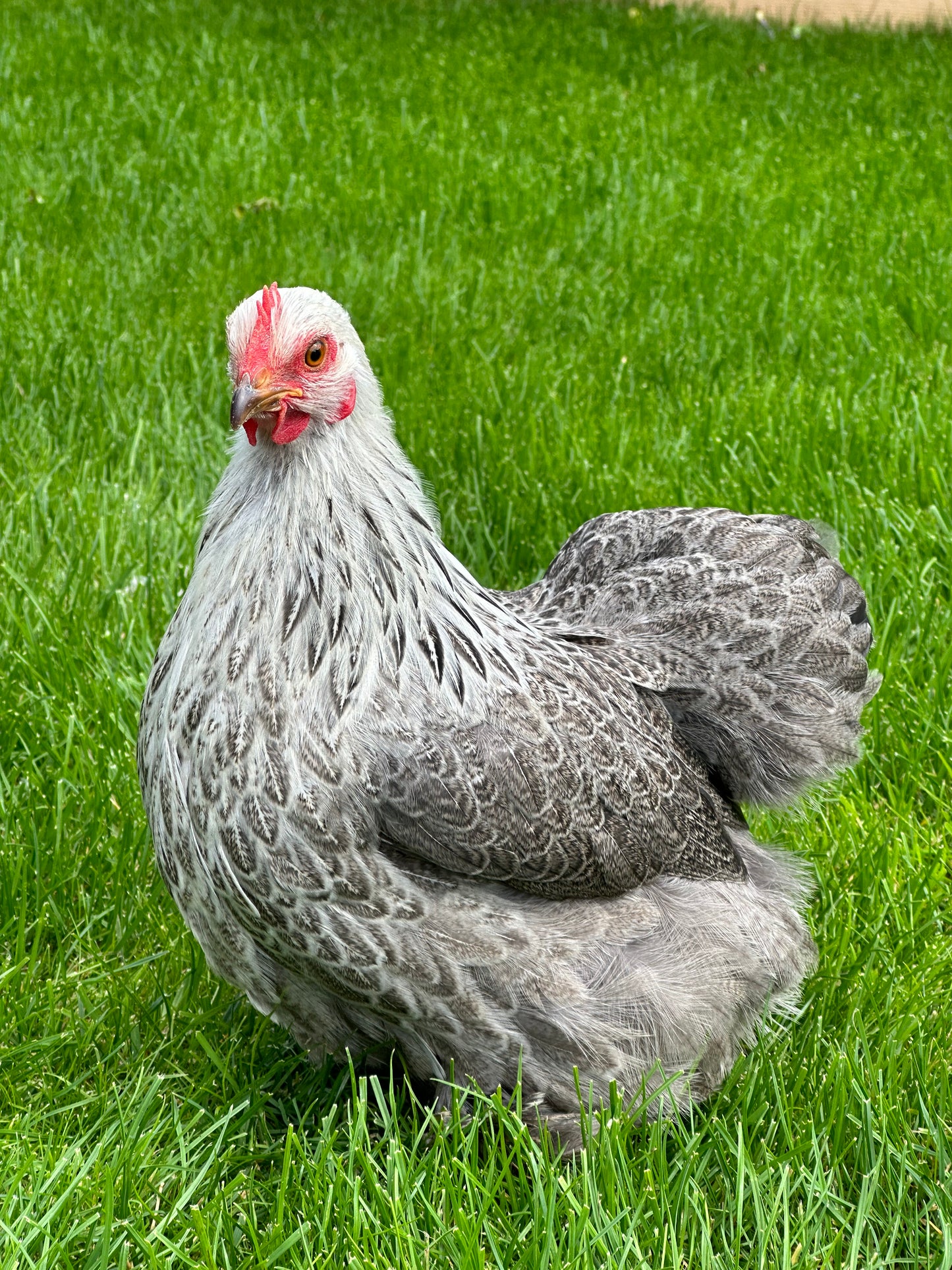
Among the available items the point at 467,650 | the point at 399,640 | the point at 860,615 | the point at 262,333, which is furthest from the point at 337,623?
the point at 860,615

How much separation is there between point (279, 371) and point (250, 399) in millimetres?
89

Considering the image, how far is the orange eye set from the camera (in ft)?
8.92

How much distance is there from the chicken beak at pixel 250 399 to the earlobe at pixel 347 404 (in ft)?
0.48

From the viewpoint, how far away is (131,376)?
6.08 metres

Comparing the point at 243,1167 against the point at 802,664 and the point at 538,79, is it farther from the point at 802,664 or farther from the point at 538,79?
the point at 538,79

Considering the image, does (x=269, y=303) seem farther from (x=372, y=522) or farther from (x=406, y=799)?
(x=406, y=799)

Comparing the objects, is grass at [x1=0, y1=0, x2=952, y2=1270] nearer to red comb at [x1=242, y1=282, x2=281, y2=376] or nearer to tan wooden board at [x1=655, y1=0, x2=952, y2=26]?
red comb at [x1=242, y1=282, x2=281, y2=376]

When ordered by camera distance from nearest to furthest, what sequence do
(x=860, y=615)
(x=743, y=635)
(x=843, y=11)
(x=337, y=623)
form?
(x=337, y=623) < (x=743, y=635) < (x=860, y=615) < (x=843, y=11)

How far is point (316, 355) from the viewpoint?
2736mm

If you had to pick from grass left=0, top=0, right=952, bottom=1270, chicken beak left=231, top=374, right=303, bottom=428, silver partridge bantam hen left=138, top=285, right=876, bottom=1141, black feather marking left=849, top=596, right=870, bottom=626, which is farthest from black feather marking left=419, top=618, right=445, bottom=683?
black feather marking left=849, top=596, right=870, bottom=626

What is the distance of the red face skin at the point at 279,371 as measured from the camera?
2660 millimetres

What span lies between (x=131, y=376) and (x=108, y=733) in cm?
242

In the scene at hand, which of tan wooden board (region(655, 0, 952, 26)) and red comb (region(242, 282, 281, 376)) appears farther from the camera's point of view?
tan wooden board (region(655, 0, 952, 26))

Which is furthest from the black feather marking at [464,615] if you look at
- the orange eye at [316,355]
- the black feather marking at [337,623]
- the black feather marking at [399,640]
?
the orange eye at [316,355]
